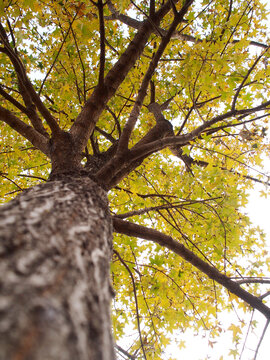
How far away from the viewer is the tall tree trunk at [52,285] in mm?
476

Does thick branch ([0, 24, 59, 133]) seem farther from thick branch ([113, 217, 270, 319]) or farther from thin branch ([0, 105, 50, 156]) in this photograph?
thick branch ([113, 217, 270, 319])

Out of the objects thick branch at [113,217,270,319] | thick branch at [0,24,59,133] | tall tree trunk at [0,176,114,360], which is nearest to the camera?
tall tree trunk at [0,176,114,360]

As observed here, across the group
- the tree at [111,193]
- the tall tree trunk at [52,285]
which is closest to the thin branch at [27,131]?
the tree at [111,193]

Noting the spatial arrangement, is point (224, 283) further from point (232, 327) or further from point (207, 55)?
point (207, 55)

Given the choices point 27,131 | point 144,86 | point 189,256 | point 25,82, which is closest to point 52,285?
point 189,256

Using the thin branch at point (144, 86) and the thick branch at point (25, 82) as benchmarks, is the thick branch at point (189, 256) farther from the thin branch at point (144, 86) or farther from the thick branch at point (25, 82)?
the thick branch at point (25, 82)

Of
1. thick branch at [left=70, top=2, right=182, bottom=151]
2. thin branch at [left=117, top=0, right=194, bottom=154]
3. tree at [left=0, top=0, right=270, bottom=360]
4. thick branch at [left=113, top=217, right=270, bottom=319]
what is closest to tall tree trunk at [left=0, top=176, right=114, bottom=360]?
tree at [left=0, top=0, right=270, bottom=360]

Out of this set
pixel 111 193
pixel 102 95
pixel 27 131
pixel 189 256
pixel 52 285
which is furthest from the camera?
pixel 111 193

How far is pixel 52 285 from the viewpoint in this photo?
62 cm

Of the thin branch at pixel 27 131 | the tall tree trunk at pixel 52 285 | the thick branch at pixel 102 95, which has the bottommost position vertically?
the tall tree trunk at pixel 52 285

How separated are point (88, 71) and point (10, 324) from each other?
4.41 meters

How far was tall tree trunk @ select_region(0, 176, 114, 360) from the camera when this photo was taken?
1.56 feet

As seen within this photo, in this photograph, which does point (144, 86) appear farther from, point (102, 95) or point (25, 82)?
point (25, 82)

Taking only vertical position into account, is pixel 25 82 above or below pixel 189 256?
above
